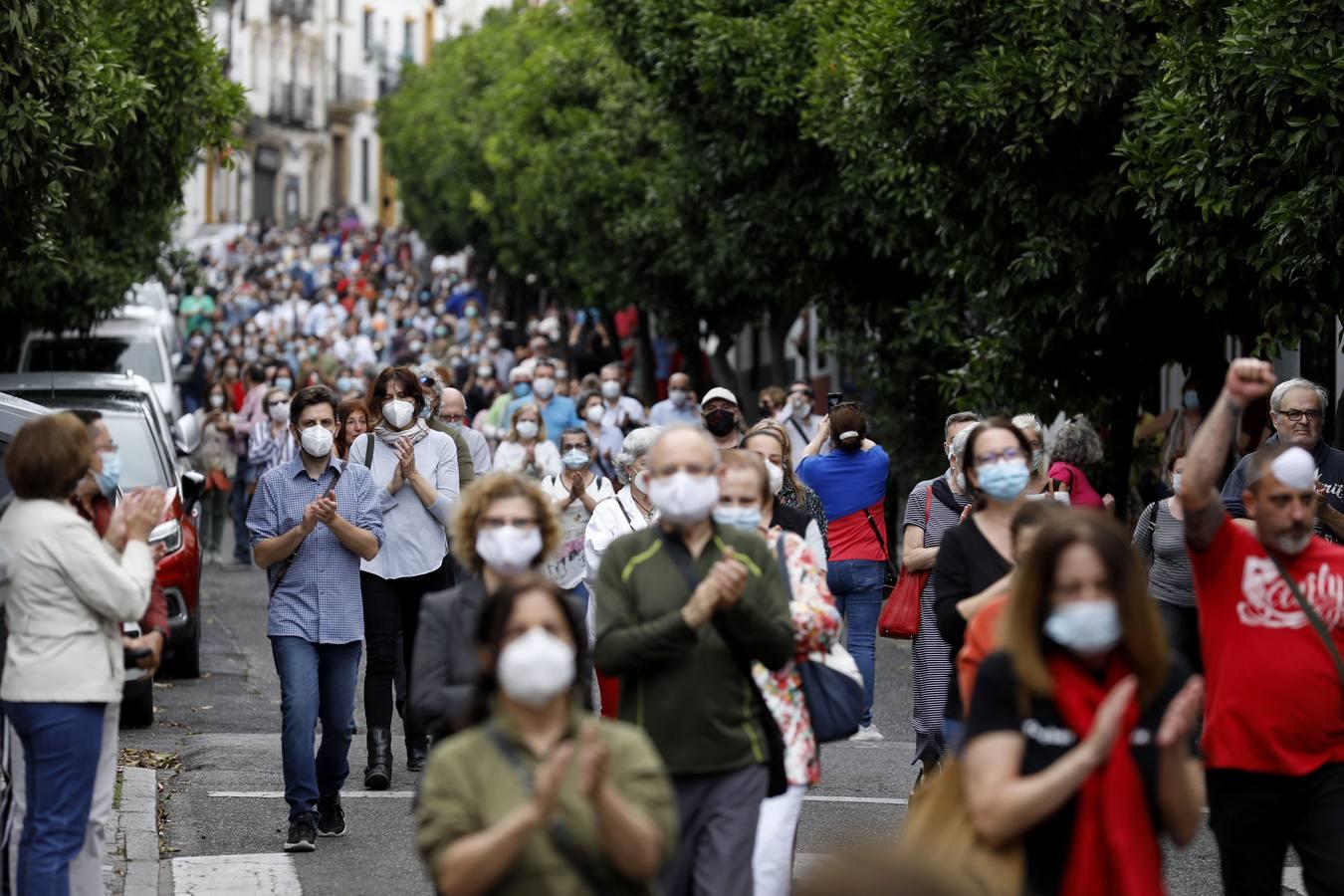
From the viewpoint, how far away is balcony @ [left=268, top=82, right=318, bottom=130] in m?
100

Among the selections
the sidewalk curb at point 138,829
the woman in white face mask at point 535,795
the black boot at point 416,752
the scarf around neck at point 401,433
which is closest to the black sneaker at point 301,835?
the sidewalk curb at point 138,829

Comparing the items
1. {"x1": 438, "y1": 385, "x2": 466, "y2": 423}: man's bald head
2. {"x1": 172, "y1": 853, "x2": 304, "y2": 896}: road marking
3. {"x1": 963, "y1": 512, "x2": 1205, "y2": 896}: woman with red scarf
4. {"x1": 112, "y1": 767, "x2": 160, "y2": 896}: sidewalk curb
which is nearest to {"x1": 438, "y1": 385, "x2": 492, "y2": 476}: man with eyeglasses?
{"x1": 438, "y1": 385, "x2": 466, "y2": 423}: man's bald head

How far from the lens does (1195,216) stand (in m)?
13.5

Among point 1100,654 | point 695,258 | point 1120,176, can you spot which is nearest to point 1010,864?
point 1100,654

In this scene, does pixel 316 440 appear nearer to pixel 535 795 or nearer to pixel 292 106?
pixel 535 795

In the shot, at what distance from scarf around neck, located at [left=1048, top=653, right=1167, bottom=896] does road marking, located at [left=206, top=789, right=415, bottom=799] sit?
605 centimetres

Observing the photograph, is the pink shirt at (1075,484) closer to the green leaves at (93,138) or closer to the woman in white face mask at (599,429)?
the green leaves at (93,138)

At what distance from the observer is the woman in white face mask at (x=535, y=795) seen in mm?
4516

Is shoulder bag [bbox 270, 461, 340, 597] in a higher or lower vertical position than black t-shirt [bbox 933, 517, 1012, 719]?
lower

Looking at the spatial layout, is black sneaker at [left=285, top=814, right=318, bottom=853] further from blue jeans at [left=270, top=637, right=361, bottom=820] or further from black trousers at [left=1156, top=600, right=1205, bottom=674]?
black trousers at [left=1156, top=600, right=1205, bottom=674]

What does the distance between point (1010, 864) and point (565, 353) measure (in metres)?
39.6

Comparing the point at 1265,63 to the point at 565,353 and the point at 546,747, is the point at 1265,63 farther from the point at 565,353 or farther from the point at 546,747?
the point at 565,353

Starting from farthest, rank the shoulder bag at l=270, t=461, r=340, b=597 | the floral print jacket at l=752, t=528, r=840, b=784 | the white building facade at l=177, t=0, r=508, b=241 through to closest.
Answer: the white building facade at l=177, t=0, r=508, b=241 → the shoulder bag at l=270, t=461, r=340, b=597 → the floral print jacket at l=752, t=528, r=840, b=784

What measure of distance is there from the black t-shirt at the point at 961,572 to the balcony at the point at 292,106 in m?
94.9
